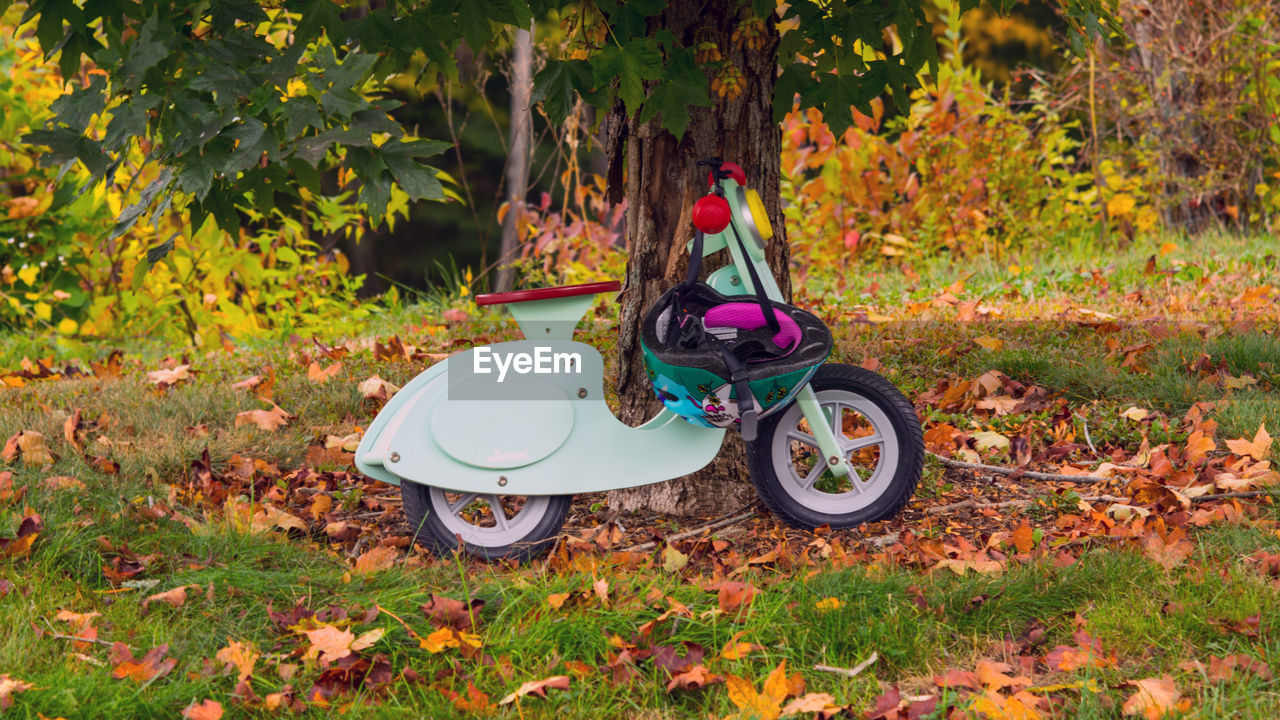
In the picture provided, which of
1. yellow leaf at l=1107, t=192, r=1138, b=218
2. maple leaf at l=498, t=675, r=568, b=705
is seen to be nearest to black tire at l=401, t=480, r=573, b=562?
maple leaf at l=498, t=675, r=568, b=705

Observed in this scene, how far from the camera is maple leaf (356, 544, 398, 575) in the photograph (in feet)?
8.52

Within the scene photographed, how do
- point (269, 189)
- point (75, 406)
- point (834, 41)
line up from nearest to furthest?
point (269, 189) → point (834, 41) → point (75, 406)

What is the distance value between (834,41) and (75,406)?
3173 mm

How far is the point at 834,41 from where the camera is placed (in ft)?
9.12

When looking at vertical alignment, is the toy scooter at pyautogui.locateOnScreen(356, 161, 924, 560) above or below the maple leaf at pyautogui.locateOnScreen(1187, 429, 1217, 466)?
above

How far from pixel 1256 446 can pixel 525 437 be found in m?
2.17

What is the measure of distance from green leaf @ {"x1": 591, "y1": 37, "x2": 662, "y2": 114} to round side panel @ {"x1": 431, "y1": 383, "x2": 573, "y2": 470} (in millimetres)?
818

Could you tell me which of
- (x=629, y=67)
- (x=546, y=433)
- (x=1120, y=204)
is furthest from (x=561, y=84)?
(x=1120, y=204)

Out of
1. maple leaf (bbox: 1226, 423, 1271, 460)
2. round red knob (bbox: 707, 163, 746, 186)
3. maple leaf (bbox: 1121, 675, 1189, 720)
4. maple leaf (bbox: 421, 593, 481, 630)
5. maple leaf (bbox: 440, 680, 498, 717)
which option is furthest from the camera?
maple leaf (bbox: 1226, 423, 1271, 460)

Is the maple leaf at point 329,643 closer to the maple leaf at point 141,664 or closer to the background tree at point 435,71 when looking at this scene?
the maple leaf at point 141,664

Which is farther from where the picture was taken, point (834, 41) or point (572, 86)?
point (834, 41)

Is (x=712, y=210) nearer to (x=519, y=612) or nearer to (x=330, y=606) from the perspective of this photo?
(x=519, y=612)

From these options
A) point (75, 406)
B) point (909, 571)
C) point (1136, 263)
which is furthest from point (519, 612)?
point (1136, 263)

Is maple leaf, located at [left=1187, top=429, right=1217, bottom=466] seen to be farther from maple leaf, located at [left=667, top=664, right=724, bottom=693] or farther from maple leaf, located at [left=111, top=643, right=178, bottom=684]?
maple leaf, located at [left=111, top=643, right=178, bottom=684]
